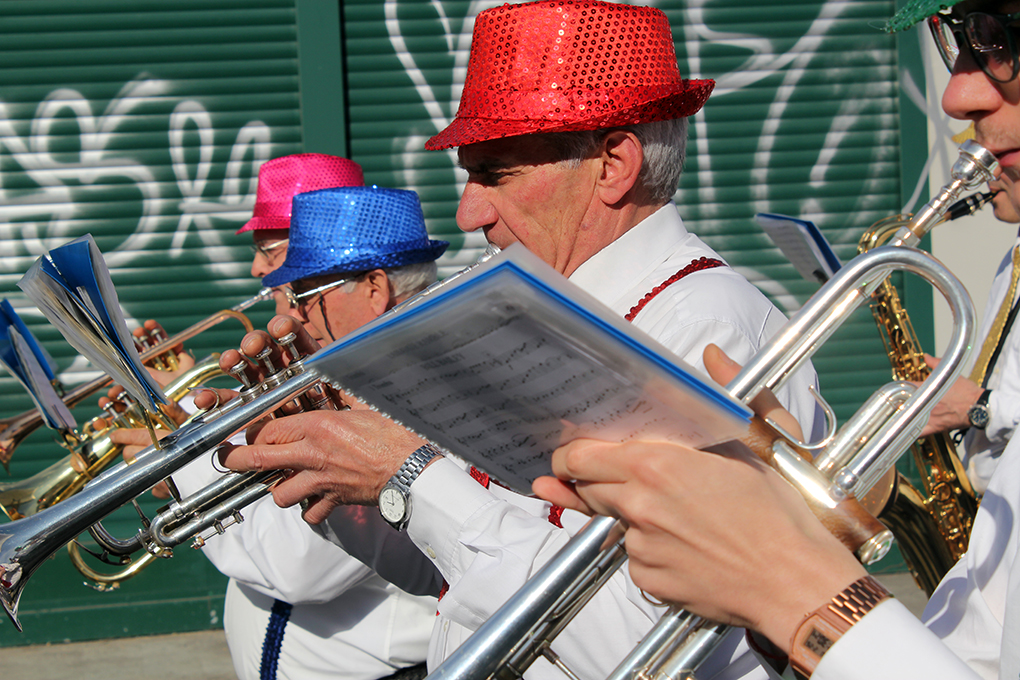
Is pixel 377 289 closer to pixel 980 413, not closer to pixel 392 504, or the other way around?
pixel 392 504

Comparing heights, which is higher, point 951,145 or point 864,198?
point 951,145

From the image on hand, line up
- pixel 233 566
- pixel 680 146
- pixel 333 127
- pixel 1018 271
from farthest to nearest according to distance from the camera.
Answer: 1. pixel 333 127
2. pixel 1018 271
3. pixel 233 566
4. pixel 680 146

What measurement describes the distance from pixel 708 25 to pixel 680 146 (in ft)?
12.7

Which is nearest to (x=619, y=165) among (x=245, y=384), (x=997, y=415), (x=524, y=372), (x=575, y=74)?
(x=575, y=74)

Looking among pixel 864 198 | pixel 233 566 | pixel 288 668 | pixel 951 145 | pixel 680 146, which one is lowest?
pixel 288 668

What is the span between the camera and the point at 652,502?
2.76 ft

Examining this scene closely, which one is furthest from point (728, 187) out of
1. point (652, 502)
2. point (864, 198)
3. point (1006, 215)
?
point (652, 502)

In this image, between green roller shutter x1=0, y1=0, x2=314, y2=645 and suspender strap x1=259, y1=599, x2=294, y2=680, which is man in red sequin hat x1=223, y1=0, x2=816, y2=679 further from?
green roller shutter x1=0, y1=0, x2=314, y2=645

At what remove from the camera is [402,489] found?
1499 mm

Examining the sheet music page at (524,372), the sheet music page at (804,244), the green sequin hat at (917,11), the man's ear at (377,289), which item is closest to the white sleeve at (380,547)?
the man's ear at (377,289)

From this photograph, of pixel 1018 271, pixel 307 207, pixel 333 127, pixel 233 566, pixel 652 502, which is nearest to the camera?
pixel 652 502

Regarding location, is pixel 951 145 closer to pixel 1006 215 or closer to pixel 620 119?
pixel 1006 215

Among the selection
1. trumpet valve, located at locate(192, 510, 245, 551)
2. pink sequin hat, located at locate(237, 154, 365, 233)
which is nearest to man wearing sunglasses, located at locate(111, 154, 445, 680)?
trumpet valve, located at locate(192, 510, 245, 551)

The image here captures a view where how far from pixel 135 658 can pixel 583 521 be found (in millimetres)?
4265
